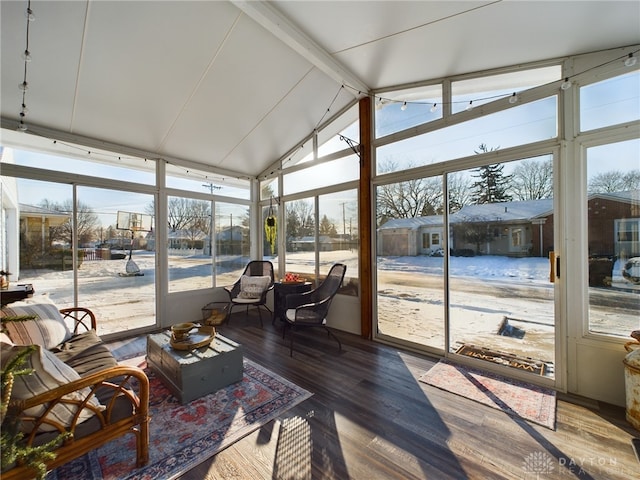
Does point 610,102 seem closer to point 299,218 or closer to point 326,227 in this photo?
point 326,227

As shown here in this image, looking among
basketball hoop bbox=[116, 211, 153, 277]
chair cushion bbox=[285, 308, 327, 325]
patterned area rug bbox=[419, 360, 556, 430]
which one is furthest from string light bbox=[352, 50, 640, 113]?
basketball hoop bbox=[116, 211, 153, 277]

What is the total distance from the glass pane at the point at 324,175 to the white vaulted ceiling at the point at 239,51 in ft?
2.94

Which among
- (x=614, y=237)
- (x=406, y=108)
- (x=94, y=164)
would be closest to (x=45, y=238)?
(x=94, y=164)

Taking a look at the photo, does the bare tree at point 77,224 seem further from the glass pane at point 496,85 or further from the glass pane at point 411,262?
the glass pane at point 496,85

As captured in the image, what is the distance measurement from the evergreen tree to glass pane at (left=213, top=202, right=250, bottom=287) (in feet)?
13.6

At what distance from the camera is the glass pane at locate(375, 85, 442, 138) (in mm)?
3231

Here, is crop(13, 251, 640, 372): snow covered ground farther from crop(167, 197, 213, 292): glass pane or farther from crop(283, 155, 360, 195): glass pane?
crop(283, 155, 360, 195): glass pane

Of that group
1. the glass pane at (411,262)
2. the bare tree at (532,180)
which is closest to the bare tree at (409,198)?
the glass pane at (411,262)

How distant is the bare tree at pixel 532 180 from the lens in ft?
8.35

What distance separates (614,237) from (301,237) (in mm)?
3804

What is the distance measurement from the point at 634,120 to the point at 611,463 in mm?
2500

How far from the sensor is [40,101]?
290 centimetres

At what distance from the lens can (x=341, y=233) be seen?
13.8 ft

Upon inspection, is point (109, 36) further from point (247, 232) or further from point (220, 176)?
point (247, 232)
